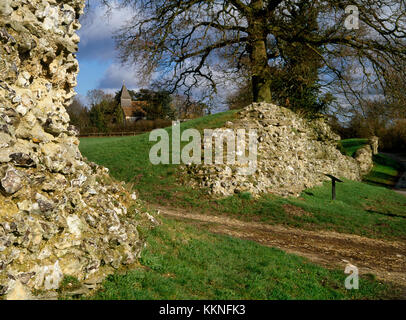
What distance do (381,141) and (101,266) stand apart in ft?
174

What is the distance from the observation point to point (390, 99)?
17.0 meters

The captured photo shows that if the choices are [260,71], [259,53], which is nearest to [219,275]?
[260,71]

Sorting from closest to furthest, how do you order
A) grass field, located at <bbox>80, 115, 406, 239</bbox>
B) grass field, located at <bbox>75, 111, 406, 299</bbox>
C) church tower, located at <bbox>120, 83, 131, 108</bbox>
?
grass field, located at <bbox>75, 111, 406, 299</bbox> < grass field, located at <bbox>80, 115, 406, 239</bbox> < church tower, located at <bbox>120, 83, 131, 108</bbox>

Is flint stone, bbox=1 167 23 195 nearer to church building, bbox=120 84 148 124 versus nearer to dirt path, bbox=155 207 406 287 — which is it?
dirt path, bbox=155 207 406 287

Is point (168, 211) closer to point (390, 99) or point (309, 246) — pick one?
point (309, 246)

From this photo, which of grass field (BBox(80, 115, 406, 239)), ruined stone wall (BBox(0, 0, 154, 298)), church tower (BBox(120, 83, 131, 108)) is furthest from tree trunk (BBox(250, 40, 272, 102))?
church tower (BBox(120, 83, 131, 108))

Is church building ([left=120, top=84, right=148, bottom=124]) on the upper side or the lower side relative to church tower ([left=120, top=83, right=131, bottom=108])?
lower

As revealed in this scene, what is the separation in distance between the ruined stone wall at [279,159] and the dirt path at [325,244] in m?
2.86

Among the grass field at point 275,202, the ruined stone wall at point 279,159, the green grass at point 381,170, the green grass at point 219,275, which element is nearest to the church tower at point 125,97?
the green grass at point 381,170

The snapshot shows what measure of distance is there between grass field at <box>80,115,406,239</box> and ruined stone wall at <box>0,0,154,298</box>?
3554mm

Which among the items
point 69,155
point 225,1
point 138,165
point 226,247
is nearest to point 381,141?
point 225,1

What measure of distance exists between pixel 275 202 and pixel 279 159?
3.98 meters

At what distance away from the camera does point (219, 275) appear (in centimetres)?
611

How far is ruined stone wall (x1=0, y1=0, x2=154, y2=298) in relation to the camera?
4.25 meters
